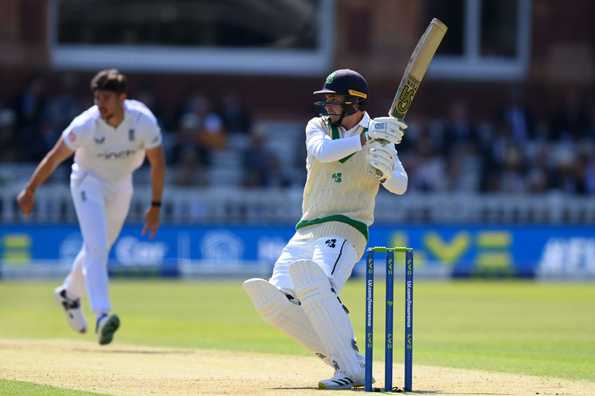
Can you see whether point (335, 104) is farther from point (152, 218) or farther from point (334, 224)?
point (152, 218)

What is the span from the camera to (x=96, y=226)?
955cm

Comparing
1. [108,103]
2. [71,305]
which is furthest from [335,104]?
[71,305]

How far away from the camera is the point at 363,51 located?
83.4 ft

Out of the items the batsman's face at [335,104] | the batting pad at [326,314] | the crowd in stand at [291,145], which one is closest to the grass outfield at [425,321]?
the batting pad at [326,314]

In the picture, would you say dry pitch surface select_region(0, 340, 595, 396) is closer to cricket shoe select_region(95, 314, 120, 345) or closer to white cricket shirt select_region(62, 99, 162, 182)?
cricket shoe select_region(95, 314, 120, 345)

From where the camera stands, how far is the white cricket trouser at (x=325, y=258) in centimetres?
712

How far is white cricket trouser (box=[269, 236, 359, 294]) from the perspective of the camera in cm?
712

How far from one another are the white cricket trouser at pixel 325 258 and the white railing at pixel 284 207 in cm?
1207

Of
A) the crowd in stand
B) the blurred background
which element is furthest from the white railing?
the crowd in stand

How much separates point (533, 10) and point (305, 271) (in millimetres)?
20554

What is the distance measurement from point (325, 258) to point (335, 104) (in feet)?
2.59

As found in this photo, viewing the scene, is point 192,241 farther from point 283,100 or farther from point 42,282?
point 283,100

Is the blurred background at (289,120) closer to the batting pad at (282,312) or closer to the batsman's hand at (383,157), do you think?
the batting pad at (282,312)

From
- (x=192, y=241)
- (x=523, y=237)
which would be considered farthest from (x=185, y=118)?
(x=523, y=237)
